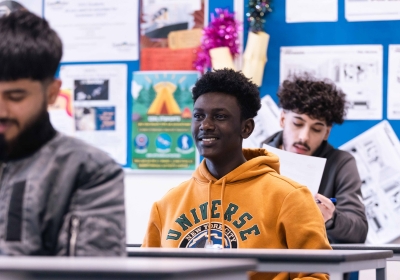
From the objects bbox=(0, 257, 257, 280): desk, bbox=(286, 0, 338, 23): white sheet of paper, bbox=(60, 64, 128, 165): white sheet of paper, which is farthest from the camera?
bbox=(60, 64, 128, 165): white sheet of paper

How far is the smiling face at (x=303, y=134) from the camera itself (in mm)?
3252

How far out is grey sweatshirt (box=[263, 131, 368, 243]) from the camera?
303 cm

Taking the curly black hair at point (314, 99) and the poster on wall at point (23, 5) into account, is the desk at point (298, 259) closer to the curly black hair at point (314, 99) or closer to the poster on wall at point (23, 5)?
the curly black hair at point (314, 99)

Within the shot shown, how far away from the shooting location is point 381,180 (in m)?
3.77

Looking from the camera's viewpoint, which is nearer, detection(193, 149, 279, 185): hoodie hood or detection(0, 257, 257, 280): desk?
detection(0, 257, 257, 280): desk

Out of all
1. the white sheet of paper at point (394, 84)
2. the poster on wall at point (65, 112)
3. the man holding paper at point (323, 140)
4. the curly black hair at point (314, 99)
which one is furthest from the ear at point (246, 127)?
the poster on wall at point (65, 112)

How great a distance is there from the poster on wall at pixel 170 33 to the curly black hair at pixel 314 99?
0.83 m

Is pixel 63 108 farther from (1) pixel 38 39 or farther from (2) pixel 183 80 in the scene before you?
(1) pixel 38 39

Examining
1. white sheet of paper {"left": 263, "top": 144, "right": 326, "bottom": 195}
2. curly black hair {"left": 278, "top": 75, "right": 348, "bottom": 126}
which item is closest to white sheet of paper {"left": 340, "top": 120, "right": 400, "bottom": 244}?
curly black hair {"left": 278, "top": 75, "right": 348, "bottom": 126}

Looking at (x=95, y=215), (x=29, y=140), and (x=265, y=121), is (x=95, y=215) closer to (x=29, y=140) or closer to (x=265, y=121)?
(x=29, y=140)

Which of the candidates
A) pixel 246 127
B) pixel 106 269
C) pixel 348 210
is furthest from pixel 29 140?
pixel 348 210

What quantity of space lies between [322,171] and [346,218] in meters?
0.22

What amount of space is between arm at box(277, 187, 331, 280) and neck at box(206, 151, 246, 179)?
27cm

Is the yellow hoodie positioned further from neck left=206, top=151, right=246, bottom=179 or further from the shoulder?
the shoulder
